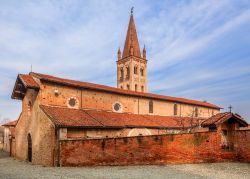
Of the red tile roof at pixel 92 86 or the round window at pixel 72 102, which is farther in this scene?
the round window at pixel 72 102

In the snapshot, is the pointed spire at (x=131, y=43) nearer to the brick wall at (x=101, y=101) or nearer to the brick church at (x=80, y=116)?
the brick wall at (x=101, y=101)

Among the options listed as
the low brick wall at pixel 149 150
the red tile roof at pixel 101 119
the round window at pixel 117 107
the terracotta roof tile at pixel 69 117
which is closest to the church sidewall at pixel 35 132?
the terracotta roof tile at pixel 69 117

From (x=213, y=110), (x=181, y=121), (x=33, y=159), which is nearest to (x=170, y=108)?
(x=181, y=121)

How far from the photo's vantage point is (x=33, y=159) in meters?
21.1

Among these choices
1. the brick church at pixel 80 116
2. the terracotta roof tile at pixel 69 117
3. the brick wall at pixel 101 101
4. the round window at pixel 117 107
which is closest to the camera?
the brick church at pixel 80 116

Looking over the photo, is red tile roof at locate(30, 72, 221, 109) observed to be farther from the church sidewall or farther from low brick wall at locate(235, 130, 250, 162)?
low brick wall at locate(235, 130, 250, 162)

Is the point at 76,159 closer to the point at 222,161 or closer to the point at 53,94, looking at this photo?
the point at 53,94

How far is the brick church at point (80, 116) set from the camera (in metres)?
19.0

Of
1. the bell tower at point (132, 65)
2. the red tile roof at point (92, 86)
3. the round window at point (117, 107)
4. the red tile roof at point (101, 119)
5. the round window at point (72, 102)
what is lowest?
the red tile roof at point (101, 119)

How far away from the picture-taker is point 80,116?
72.4ft

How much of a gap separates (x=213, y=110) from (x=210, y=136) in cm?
2891

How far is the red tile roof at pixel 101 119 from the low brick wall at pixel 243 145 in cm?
1091

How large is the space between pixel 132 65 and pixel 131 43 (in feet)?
16.1

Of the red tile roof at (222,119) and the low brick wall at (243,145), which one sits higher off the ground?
the red tile roof at (222,119)
